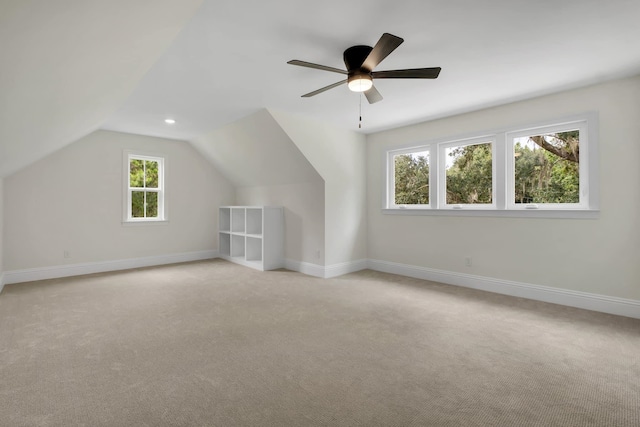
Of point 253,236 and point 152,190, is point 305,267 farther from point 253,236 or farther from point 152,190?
point 152,190

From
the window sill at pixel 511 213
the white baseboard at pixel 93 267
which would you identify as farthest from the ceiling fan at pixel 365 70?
the white baseboard at pixel 93 267

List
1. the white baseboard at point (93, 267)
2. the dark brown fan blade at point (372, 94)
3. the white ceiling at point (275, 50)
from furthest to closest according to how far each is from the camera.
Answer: the white baseboard at point (93, 267), the dark brown fan blade at point (372, 94), the white ceiling at point (275, 50)

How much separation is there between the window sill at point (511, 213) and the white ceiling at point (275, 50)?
53.9 inches

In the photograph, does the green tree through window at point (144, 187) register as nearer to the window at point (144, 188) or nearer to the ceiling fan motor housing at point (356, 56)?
the window at point (144, 188)

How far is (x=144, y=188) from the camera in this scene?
5.70m

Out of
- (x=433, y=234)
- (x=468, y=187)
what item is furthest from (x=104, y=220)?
(x=468, y=187)

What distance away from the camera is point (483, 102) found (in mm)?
3832

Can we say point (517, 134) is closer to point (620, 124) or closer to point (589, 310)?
point (620, 124)

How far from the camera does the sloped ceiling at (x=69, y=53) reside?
125 centimetres

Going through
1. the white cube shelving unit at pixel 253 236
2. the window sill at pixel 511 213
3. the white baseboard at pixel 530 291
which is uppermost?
the window sill at pixel 511 213

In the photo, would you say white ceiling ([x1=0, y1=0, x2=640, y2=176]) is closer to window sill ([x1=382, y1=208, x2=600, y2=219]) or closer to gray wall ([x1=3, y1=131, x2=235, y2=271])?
gray wall ([x1=3, y1=131, x2=235, y2=271])

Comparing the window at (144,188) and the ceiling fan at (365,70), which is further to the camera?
the window at (144,188)

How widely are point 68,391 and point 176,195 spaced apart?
15.0ft

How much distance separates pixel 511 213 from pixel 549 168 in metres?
0.66
